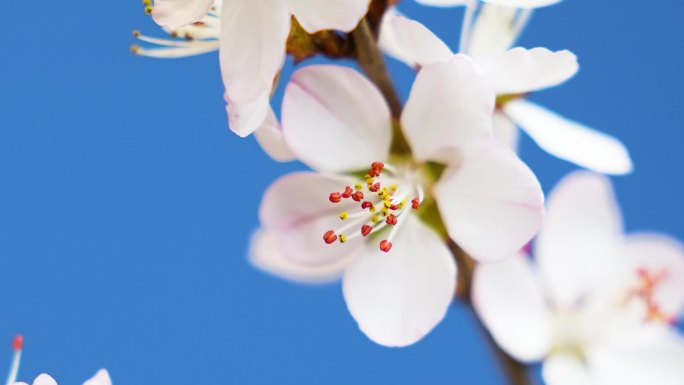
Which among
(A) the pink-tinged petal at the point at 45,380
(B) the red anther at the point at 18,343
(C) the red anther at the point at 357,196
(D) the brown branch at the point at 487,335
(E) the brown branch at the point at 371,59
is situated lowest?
(D) the brown branch at the point at 487,335

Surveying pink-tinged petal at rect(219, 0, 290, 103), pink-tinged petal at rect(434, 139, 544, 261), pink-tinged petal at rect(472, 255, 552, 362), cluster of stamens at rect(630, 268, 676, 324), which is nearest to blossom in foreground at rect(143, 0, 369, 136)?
pink-tinged petal at rect(219, 0, 290, 103)

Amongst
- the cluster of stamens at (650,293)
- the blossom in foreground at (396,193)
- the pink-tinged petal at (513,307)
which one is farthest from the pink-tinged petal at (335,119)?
the cluster of stamens at (650,293)

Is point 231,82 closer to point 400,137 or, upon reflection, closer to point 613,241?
point 400,137

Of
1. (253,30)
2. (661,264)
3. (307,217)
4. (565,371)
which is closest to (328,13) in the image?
(253,30)

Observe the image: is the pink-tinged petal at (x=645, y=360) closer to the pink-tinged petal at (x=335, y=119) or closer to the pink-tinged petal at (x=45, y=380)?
Result: the pink-tinged petal at (x=335, y=119)

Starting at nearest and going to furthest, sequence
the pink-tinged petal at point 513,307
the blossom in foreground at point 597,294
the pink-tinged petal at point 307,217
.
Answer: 1. the pink-tinged petal at point 307,217
2. the pink-tinged petal at point 513,307
3. the blossom in foreground at point 597,294

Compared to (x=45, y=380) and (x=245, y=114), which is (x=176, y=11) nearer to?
(x=245, y=114)
